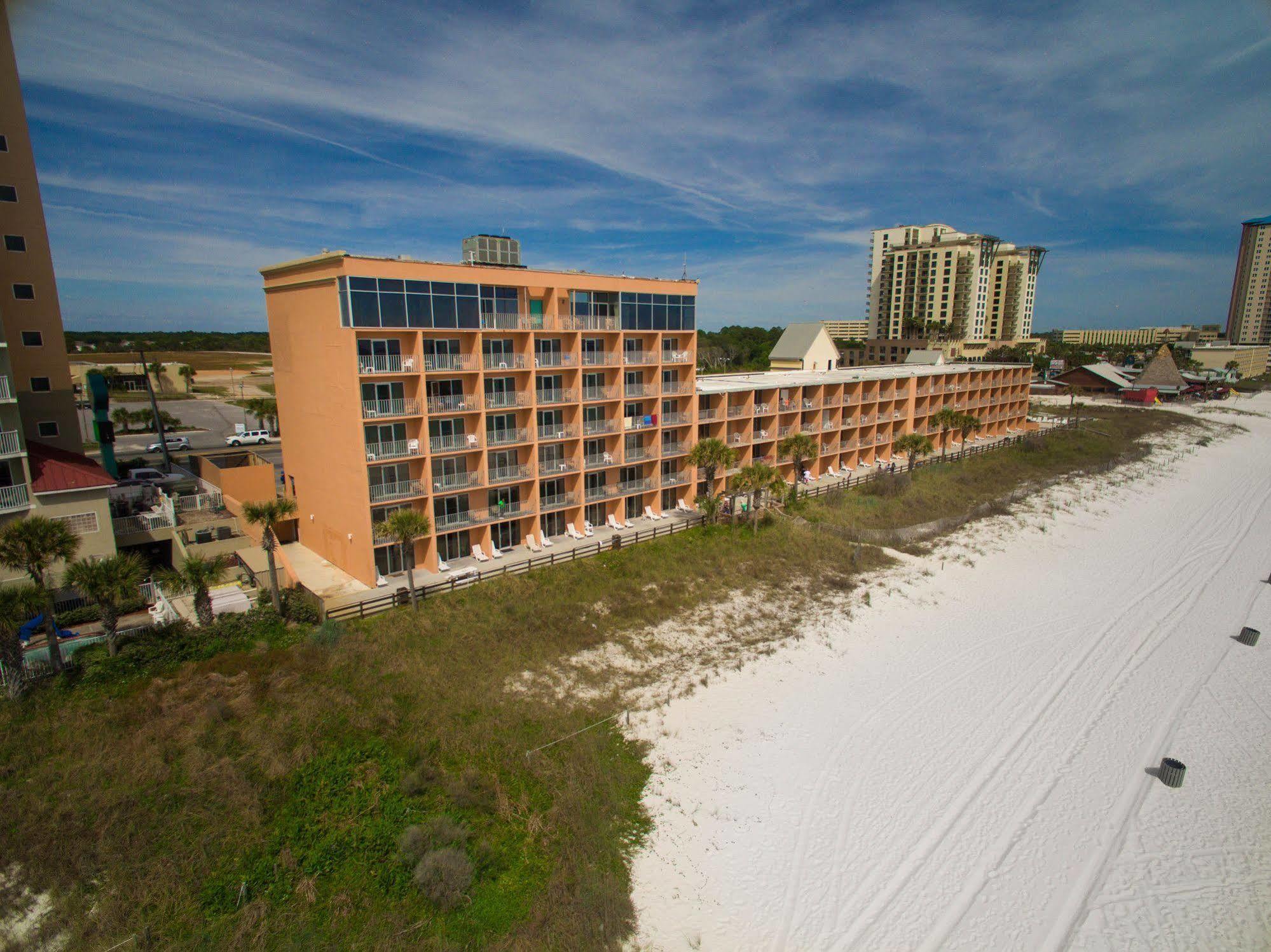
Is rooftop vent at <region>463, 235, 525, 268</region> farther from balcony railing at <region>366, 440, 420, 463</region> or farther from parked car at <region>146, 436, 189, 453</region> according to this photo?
parked car at <region>146, 436, 189, 453</region>

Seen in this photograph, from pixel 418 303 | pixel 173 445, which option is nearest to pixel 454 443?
pixel 418 303

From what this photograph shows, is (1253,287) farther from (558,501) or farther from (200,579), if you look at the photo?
(200,579)

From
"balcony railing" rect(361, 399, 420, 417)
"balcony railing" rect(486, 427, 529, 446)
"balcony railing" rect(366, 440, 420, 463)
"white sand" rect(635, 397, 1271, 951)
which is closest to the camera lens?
"white sand" rect(635, 397, 1271, 951)

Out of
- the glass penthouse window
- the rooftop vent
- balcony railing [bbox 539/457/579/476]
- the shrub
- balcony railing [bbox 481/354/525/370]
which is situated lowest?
the shrub

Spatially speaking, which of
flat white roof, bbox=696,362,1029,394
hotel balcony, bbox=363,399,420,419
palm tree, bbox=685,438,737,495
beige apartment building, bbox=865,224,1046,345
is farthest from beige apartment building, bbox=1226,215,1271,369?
hotel balcony, bbox=363,399,420,419


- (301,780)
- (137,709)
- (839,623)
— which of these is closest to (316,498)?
(137,709)

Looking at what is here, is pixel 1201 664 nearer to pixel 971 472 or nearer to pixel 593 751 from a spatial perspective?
pixel 593 751

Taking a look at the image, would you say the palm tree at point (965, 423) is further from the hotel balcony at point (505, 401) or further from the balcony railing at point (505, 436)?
the hotel balcony at point (505, 401)
